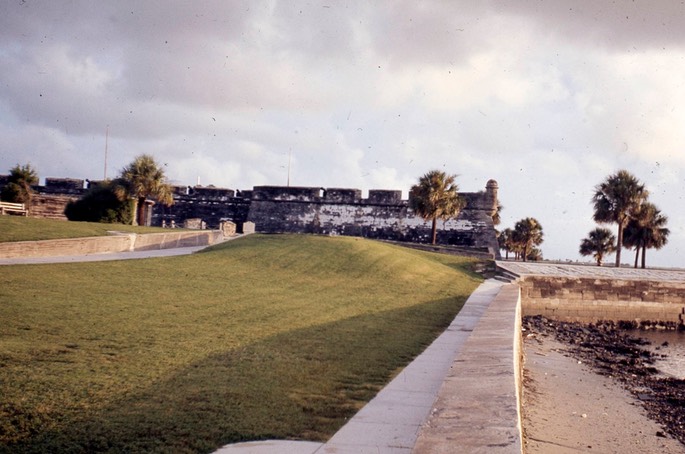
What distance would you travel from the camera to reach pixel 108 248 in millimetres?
17984

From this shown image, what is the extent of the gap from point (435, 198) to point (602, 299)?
9.41m

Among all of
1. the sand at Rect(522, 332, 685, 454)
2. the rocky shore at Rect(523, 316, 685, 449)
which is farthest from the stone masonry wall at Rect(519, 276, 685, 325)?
the sand at Rect(522, 332, 685, 454)

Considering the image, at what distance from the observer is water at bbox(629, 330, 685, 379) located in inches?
560

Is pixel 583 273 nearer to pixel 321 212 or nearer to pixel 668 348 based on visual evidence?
pixel 668 348

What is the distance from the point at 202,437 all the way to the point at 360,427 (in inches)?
45.1

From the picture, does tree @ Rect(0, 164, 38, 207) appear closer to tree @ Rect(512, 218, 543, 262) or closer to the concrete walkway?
the concrete walkway

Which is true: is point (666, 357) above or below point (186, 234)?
below

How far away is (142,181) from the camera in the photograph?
24625 mm

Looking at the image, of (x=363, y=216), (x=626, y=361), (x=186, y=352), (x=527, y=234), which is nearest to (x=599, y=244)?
(x=527, y=234)

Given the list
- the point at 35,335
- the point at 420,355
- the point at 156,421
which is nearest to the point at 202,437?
the point at 156,421

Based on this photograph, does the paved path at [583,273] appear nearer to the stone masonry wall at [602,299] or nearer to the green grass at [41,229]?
the stone masonry wall at [602,299]

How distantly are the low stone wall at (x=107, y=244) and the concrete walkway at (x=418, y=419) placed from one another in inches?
465

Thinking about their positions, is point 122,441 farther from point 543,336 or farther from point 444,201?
point 444,201

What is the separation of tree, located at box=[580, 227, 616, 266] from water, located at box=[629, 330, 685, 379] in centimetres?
2638
